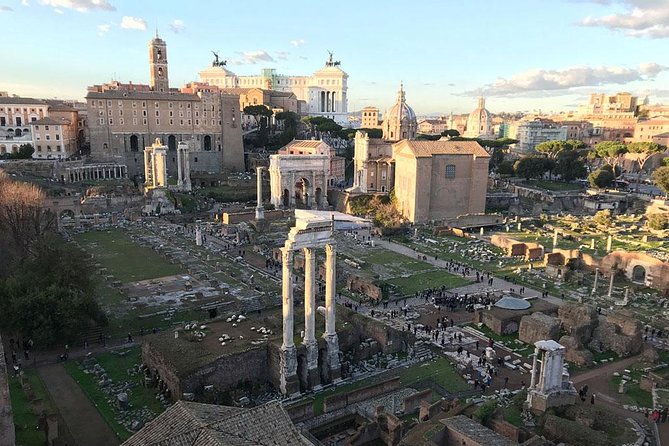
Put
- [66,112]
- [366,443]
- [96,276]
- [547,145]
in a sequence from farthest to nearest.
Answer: [547,145], [66,112], [96,276], [366,443]

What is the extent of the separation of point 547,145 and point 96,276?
71165mm

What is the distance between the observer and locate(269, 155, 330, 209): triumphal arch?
5778 centimetres

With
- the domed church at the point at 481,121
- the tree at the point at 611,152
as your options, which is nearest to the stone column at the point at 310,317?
the tree at the point at 611,152

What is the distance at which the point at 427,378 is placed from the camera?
21750 mm

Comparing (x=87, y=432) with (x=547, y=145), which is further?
(x=547, y=145)

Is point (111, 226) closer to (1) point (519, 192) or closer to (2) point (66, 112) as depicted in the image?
(2) point (66, 112)

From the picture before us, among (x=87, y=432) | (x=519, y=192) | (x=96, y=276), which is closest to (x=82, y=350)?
(x=87, y=432)

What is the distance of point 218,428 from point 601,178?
218ft

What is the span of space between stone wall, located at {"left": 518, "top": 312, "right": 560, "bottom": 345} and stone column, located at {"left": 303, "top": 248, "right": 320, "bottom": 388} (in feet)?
36.3

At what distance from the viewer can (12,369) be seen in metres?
21.5

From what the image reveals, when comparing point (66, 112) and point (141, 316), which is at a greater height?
point (66, 112)

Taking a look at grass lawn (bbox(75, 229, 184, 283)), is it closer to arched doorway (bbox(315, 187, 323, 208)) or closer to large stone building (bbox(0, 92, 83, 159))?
arched doorway (bbox(315, 187, 323, 208))

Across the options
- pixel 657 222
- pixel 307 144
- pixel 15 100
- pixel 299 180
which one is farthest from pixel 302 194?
pixel 15 100

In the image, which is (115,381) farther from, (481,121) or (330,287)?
(481,121)
